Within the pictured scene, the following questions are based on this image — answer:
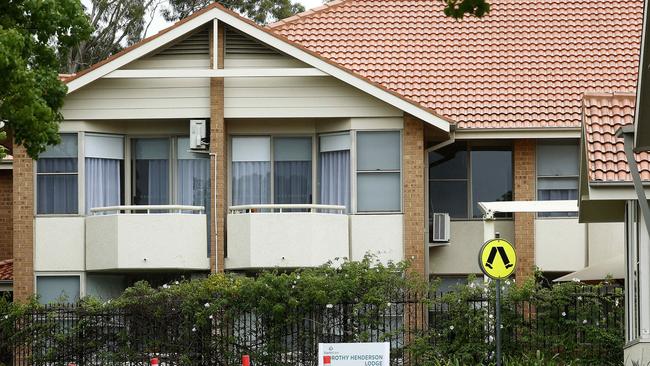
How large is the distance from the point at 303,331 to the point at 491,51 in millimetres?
9741

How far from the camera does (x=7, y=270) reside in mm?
35625

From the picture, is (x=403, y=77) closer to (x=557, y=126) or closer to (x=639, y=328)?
(x=557, y=126)

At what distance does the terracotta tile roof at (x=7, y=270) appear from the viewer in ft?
115

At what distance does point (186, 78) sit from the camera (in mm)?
31312

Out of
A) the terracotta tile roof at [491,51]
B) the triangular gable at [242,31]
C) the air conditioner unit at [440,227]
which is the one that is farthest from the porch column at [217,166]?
the air conditioner unit at [440,227]

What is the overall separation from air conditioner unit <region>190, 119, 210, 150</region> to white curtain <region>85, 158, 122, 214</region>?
212cm

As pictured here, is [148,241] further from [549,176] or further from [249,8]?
[249,8]

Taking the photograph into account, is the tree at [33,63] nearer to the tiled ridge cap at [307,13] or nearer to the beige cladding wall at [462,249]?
the tiled ridge cap at [307,13]

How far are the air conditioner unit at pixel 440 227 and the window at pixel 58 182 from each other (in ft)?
24.6

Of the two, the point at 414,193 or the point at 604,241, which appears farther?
the point at 604,241

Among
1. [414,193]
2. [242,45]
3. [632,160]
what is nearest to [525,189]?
[414,193]

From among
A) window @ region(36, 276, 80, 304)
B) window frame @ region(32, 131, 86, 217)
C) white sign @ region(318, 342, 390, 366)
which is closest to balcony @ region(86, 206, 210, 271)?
window frame @ region(32, 131, 86, 217)

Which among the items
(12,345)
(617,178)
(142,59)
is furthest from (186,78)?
(617,178)

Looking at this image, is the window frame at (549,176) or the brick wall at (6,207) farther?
the brick wall at (6,207)
